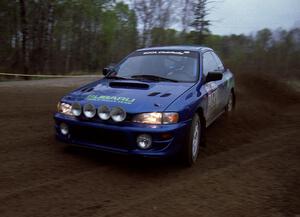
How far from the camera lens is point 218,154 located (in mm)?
5750

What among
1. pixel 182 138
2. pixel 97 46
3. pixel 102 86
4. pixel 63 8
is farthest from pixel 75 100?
pixel 97 46

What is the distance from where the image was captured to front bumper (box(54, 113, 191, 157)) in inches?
177

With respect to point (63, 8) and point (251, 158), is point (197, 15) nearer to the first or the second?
point (63, 8)

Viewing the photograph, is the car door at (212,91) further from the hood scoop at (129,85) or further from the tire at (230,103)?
the tire at (230,103)

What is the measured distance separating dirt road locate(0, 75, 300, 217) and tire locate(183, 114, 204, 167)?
0.13m

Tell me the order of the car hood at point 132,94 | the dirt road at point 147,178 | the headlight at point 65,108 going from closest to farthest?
the dirt road at point 147,178 < the car hood at point 132,94 < the headlight at point 65,108

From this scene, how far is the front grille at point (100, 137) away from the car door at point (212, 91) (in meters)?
1.87

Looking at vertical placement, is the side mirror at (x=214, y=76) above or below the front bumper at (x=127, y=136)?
above

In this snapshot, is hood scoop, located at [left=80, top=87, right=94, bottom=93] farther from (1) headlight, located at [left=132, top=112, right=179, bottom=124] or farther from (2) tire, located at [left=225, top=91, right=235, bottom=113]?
(2) tire, located at [left=225, top=91, right=235, bottom=113]

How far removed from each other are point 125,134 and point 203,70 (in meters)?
2.08

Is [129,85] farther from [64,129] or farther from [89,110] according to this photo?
[64,129]

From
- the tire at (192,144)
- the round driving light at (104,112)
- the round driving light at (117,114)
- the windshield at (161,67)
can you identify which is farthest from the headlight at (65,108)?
the tire at (192,144)

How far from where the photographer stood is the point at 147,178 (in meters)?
4.61

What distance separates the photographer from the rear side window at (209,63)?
20.4 ft
